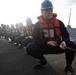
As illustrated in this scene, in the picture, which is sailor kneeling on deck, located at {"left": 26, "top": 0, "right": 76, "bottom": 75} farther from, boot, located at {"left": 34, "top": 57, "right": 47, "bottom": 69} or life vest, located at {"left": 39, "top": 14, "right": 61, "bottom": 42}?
boot, located at {"left": 34, "top": 57, "right": 47, "bottom": 69}

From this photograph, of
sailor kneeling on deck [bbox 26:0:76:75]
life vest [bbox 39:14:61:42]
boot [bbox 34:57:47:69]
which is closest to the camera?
sailor kneeling on deck [bbox 26:0:76:75]

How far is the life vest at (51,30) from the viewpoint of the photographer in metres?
5.39

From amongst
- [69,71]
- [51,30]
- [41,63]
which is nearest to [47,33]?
[51,30]

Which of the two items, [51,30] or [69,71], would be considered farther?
[51,30]

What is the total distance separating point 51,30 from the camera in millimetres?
5434

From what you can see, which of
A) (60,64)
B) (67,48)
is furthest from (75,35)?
(67,48)

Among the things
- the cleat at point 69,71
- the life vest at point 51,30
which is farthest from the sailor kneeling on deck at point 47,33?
the cleat at point 69,71

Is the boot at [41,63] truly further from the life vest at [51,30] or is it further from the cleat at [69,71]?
the cleat at [69,71]

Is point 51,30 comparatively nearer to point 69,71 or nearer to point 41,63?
point 41,63

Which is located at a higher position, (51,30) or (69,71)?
(51,30)

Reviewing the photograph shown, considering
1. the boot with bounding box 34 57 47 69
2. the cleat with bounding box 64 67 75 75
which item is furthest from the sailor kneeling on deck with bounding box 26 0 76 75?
the cleat with bounding box 64 67 75 75

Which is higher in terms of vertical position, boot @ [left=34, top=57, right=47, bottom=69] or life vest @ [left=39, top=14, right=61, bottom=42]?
life vest @ [left=39, top=14, right=61, bottom=42]

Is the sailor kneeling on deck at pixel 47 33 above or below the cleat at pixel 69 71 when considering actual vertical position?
above

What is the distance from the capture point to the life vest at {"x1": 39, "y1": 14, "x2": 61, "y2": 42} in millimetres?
5391
